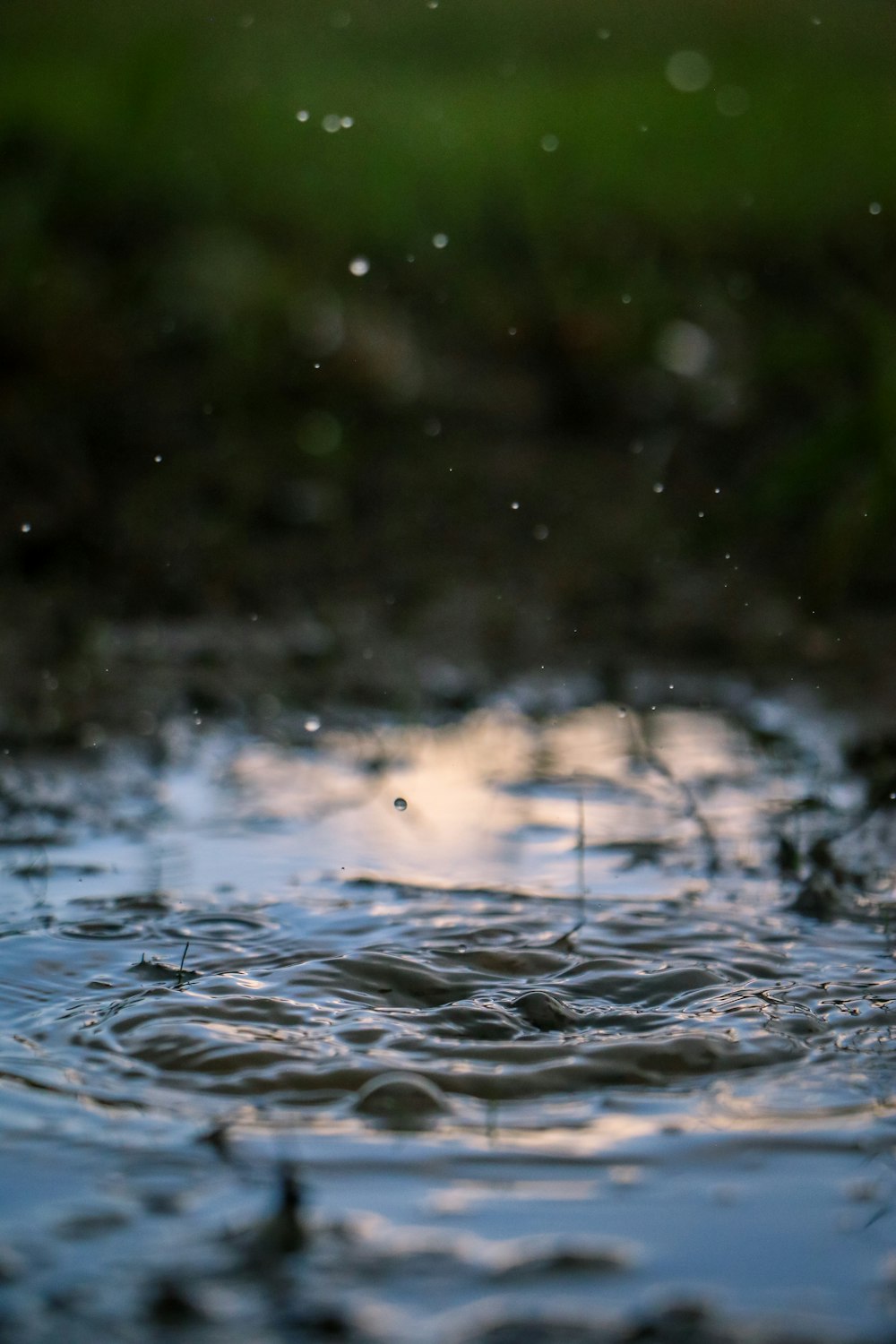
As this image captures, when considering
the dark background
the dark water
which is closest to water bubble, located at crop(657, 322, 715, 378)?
the dark background

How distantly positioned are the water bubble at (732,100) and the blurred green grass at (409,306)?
0.05 feet

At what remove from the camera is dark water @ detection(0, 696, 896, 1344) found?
1209 millimetres

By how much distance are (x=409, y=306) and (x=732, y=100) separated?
2021 millimetres

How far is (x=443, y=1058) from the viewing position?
163cm

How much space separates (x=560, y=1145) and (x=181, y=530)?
3.11 meters

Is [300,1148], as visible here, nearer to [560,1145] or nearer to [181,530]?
[560,1145]

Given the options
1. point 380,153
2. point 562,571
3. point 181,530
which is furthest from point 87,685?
point 380,153

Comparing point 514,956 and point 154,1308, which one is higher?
point 514,956

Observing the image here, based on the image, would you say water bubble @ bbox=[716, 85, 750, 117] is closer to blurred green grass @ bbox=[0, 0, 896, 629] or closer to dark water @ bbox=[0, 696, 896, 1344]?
blurred green grass @ bbox=[0, 0, 896, 629]

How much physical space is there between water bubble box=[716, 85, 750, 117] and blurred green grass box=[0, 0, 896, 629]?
17 mm

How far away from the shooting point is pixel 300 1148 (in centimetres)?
143

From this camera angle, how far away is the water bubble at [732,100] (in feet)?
22.6

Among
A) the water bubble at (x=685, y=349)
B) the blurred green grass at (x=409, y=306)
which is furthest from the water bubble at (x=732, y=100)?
the water bubble at (x=685, y=349)

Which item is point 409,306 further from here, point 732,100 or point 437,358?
point 732,100
